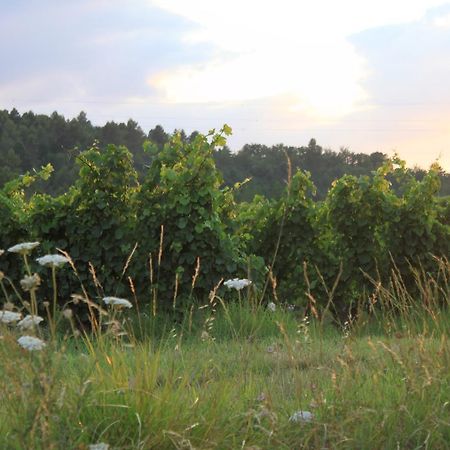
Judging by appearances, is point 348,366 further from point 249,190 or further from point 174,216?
point 249,190

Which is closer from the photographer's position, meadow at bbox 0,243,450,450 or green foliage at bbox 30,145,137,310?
meadow at bbox 0,243,450,450

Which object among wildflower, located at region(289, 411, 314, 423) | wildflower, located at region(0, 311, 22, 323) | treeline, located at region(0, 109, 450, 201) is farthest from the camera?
treeline, located at region(0, 109, 450, 201)

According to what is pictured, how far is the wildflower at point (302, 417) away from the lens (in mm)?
3386

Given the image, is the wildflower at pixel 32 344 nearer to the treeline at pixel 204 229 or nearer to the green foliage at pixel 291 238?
the treeline at pixel 204 229

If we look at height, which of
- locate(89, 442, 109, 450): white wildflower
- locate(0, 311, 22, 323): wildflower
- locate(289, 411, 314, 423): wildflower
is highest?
locate(0, 311, 22, 323): wildflower

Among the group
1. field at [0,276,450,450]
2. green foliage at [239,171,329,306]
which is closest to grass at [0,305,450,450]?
field at [0,276,450,450]

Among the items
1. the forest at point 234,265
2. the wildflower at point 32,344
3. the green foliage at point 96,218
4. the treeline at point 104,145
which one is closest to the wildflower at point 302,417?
the forest at point 234,265

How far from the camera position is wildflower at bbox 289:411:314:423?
339 cm

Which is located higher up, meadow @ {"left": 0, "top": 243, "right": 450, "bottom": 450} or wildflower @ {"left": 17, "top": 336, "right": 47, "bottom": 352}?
wildflower @ {"left": 17, "top": 336, "right": 47, "bottom": 352}

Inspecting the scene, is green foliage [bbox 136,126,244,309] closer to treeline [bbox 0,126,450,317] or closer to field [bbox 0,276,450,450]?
treeline [bbox 0,126,450,317]

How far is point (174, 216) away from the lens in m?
7.87

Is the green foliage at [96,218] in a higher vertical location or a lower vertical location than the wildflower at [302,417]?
higher

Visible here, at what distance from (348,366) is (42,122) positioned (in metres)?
44.9

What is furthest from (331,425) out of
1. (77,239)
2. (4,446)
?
(77,239)
